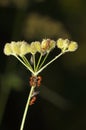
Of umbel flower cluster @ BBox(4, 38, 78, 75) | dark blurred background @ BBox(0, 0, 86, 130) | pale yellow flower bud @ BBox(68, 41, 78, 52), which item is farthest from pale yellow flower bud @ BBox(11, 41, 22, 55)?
dark blurred background @ BBox(0, 0, 86, 130)

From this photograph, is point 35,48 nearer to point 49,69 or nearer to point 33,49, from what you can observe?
point 33,49

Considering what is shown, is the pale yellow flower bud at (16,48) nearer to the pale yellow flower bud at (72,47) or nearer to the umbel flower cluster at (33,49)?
the umbel flower cluster at (33,49)

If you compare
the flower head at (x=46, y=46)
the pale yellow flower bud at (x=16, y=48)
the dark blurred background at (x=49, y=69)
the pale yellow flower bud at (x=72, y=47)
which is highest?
the dark blurred background at (x=49, y=69)

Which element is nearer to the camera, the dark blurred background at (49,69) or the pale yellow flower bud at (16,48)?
the pale yellow flower bud at (16,48)

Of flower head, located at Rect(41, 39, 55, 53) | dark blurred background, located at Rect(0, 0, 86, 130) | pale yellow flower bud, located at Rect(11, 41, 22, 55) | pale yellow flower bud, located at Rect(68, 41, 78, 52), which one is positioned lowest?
pale yellow flower bud, located at Rect(68, 41, 78, 52)

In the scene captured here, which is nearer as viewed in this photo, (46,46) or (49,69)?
(46,46)

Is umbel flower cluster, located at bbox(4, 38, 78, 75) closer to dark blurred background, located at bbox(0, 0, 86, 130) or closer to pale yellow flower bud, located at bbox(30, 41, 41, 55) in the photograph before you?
pale yellow flower bud, located at bbox(30, 41, 41, 55)

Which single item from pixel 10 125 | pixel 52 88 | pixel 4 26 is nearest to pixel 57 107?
pixel 52 88

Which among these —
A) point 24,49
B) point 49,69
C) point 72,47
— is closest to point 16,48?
point 24,49

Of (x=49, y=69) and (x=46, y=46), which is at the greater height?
(x=49, y=69)

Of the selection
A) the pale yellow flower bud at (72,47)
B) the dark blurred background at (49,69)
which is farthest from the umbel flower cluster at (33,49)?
the dark blurred background at (49,69)
